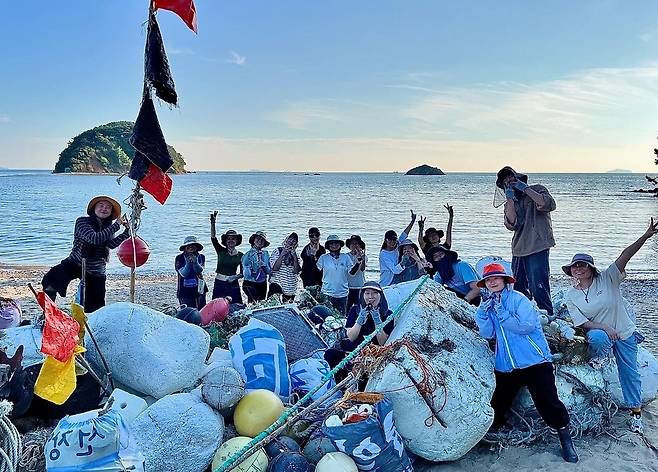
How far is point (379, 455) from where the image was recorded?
4191 millimetres

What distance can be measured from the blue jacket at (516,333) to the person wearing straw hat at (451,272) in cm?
206

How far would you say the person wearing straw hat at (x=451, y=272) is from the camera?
23.5ft

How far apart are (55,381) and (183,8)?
13.8ft

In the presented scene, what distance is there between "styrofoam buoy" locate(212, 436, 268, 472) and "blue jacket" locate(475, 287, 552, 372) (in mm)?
2169

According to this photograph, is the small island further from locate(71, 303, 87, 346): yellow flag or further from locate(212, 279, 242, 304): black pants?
locate(71, 303, 87, 346): yellow flag

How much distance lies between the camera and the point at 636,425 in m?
5.36

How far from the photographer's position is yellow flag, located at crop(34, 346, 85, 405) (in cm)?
405

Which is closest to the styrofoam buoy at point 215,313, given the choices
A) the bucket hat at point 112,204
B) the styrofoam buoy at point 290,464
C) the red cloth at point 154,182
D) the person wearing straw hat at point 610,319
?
the red cloth at point 154,182

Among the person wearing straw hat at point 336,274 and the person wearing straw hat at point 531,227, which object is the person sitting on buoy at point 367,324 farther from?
the person wearing straw hat at point 336,274

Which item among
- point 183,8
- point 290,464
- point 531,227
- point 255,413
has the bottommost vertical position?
point 290,464

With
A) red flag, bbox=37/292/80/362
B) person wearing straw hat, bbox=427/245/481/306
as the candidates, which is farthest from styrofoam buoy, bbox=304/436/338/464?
person wearing straw hat, bbox=427/245/481/306

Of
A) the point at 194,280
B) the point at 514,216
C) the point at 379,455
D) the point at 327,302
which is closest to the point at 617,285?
the point at 514,216

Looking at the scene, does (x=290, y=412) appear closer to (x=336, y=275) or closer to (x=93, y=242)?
(x=93, y=242)

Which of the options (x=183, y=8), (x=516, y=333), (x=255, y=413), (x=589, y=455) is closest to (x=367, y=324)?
(x=516, y=333)
